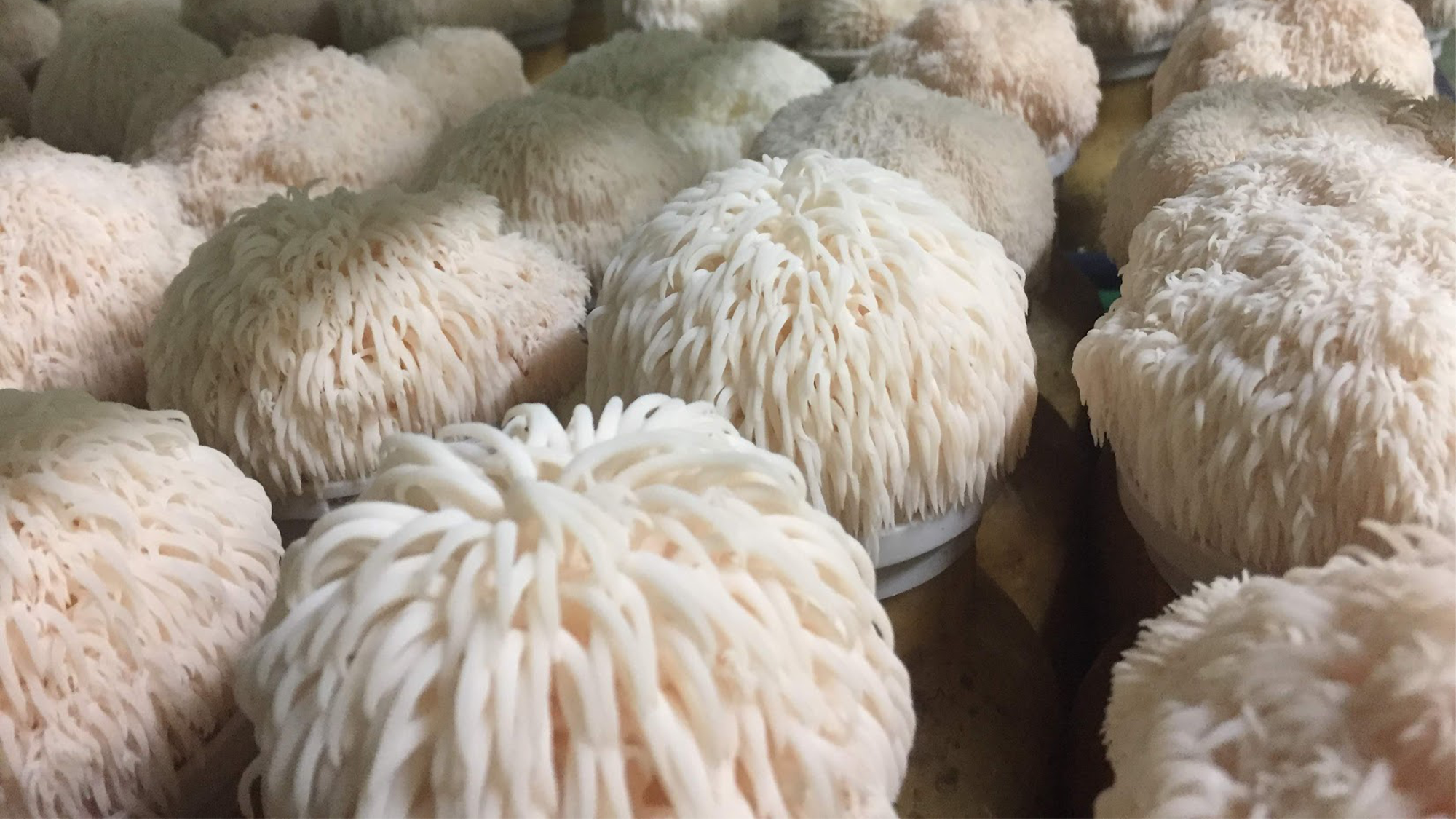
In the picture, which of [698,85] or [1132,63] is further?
A: [1132,63]

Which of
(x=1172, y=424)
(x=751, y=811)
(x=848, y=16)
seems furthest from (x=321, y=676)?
(x=848, y=16)

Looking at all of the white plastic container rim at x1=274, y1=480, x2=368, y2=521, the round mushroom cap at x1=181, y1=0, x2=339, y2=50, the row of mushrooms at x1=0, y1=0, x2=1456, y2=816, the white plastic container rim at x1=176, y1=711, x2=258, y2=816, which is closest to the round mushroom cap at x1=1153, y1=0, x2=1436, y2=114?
the row of mushrooms at x1=0, y1=0, x2=1456, y2=816

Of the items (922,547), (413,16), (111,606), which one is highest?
(413,16)

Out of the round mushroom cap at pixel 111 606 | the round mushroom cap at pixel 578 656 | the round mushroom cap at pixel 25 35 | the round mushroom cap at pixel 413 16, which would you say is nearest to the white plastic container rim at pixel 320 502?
the round mushroom cap at pixel 111 606

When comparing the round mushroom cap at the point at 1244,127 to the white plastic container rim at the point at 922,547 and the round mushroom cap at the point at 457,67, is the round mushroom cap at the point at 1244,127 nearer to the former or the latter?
the white plastic container rim at the point at 922,547

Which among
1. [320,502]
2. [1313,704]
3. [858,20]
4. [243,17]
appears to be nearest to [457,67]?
[243,17]

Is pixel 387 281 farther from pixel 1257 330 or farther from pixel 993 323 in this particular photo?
pixel 1257 330

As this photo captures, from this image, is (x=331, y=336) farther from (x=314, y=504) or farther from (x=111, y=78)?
(x=111, y=78)
